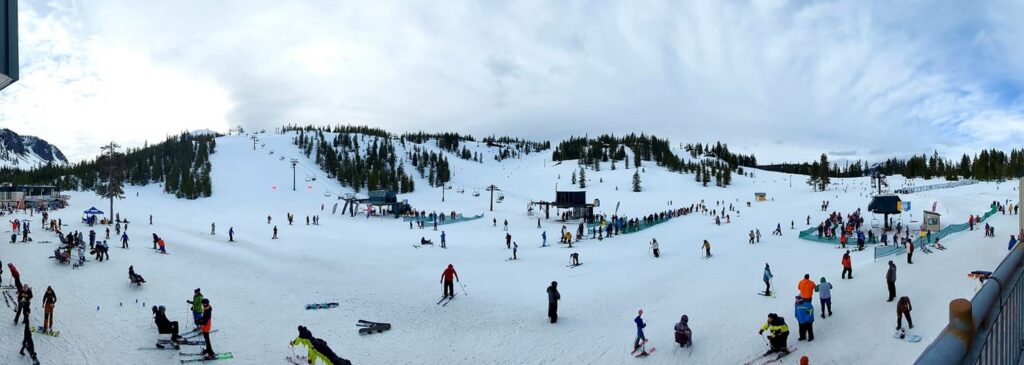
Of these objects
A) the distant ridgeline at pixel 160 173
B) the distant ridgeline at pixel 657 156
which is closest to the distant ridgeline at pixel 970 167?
the distant ridgeline at pixel 657 156

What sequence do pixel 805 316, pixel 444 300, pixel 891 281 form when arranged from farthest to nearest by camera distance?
1. pixel 444 300
2. pixel 891 281
3. pixel 805 316

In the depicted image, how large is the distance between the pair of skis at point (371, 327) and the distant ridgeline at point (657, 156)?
98278 millimetres

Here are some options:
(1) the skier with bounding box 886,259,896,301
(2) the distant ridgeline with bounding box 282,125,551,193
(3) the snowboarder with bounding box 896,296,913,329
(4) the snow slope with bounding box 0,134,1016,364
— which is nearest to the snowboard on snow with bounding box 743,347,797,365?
(4) the snow slope with bounding box 0,134,1016,364

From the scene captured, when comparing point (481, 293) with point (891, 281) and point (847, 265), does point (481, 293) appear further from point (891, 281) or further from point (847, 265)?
point (847, 265)

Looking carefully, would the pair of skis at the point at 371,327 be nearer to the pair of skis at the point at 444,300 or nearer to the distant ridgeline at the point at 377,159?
Result: the pair of skis at the point at 444,300

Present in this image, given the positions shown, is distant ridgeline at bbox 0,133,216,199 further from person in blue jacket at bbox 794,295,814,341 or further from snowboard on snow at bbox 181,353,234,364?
person in blue jacket at bbox 794,295,814,341

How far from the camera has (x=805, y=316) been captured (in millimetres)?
12656

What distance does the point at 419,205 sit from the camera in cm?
8019

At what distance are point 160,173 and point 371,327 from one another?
115624 millimetres

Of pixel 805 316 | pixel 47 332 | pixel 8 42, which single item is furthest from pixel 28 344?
pixel 805 316

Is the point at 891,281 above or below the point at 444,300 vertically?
above

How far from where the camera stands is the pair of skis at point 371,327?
15.6 metres

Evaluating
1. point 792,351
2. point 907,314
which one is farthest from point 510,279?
point 907,314

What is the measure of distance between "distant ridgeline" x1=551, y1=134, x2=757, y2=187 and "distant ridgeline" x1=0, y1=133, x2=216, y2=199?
282ft
